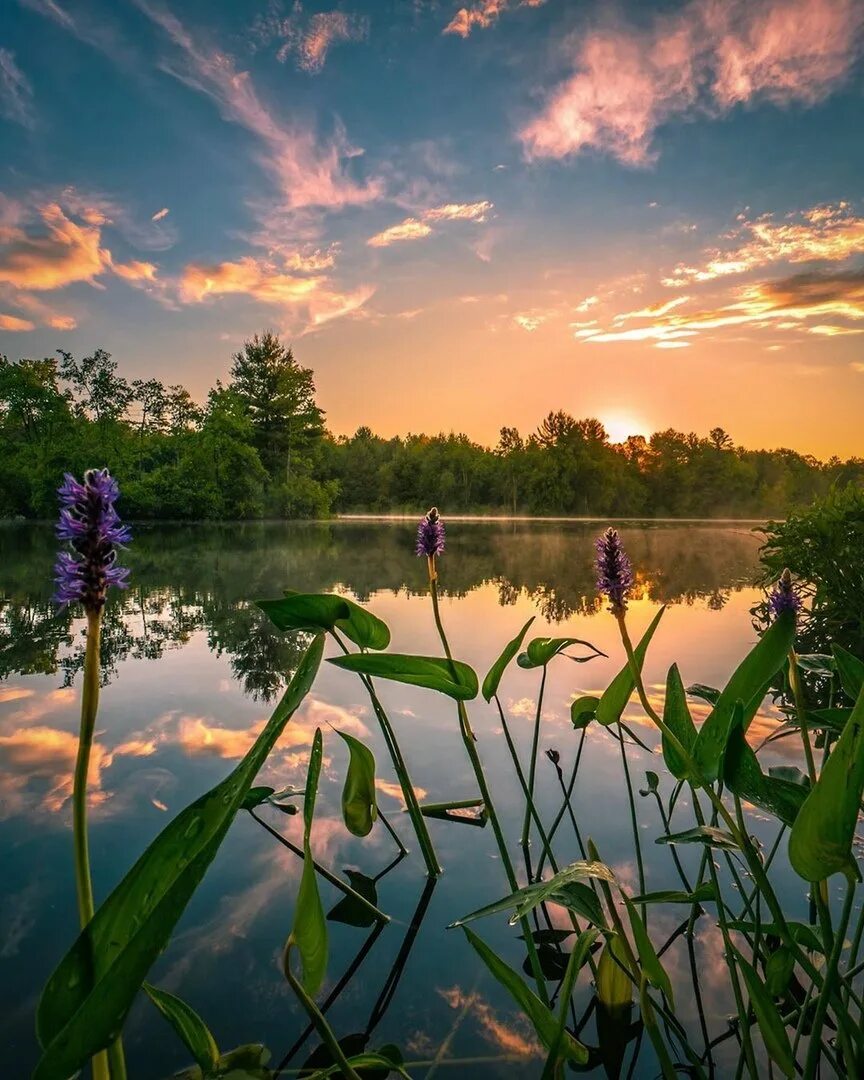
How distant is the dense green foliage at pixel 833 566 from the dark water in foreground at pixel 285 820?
0.68 meters

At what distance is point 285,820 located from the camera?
2.35 metres

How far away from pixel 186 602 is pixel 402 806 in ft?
17.5

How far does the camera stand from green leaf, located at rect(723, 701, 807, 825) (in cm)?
86

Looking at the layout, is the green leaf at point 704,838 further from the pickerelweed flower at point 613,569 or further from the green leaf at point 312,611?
the green leaf at point 312,611

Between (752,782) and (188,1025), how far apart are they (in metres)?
0.87

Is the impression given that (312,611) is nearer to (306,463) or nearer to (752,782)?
(752,782)

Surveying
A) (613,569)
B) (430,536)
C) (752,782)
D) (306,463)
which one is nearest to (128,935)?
(752,782)

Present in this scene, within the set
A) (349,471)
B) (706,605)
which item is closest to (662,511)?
(349,471)

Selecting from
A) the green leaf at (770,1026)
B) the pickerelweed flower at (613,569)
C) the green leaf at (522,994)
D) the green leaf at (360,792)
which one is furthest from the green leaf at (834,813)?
the green leaf at (360,792)

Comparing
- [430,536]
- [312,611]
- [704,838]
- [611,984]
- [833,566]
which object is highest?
[430,536]

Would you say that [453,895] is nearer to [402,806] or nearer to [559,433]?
[402,806]

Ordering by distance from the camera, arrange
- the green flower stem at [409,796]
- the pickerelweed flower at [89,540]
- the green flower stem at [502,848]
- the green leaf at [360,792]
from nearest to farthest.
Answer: the pickerelweed flower at [89,540] → the green flower stem at [502,848] → the green leaf at [360,792] → the green flower stem at [409,796]

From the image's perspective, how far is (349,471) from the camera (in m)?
58.4

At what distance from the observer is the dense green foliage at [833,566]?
12.5ft
